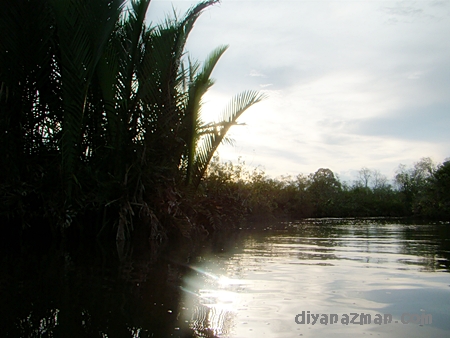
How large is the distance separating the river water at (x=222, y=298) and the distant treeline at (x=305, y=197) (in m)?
5.74

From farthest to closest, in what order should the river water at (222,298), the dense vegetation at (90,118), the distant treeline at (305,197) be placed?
the distant treeline at (305,197), the dense vegetation at (90,118), the river water at (222,298)

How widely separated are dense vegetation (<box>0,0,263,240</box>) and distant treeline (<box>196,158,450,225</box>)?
2912 millimetres

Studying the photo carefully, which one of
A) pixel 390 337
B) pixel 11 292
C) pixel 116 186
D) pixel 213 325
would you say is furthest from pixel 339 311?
pixel 116 186

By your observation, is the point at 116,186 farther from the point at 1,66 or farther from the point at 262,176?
the point at 262,176

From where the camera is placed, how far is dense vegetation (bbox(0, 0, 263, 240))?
557 centimetres

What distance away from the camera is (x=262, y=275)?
3287 mm

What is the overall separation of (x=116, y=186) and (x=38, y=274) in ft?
9.93

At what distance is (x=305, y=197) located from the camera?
2484 cm

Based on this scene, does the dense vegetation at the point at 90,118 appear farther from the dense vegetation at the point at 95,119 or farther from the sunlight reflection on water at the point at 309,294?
the sunlight reflection on water at the point at 309,294

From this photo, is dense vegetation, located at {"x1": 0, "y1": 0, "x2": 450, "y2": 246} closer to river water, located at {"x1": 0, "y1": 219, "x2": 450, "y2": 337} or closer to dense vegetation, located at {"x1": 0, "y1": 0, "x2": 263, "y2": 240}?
dense vegetation, located at {"x1": 0, "y1": 0, "x2": 263, "y2": 240}

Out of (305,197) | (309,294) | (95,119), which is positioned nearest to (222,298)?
(309,294)

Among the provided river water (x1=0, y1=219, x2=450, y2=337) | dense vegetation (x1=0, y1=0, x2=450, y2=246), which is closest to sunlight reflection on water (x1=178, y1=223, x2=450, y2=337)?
river water (x1=0, y1=219, x2=450, y2=337)

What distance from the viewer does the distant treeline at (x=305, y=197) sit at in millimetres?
11625

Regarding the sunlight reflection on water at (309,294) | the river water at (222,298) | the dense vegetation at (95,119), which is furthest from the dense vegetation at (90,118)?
the sunlight reflection on water at (309,294)
